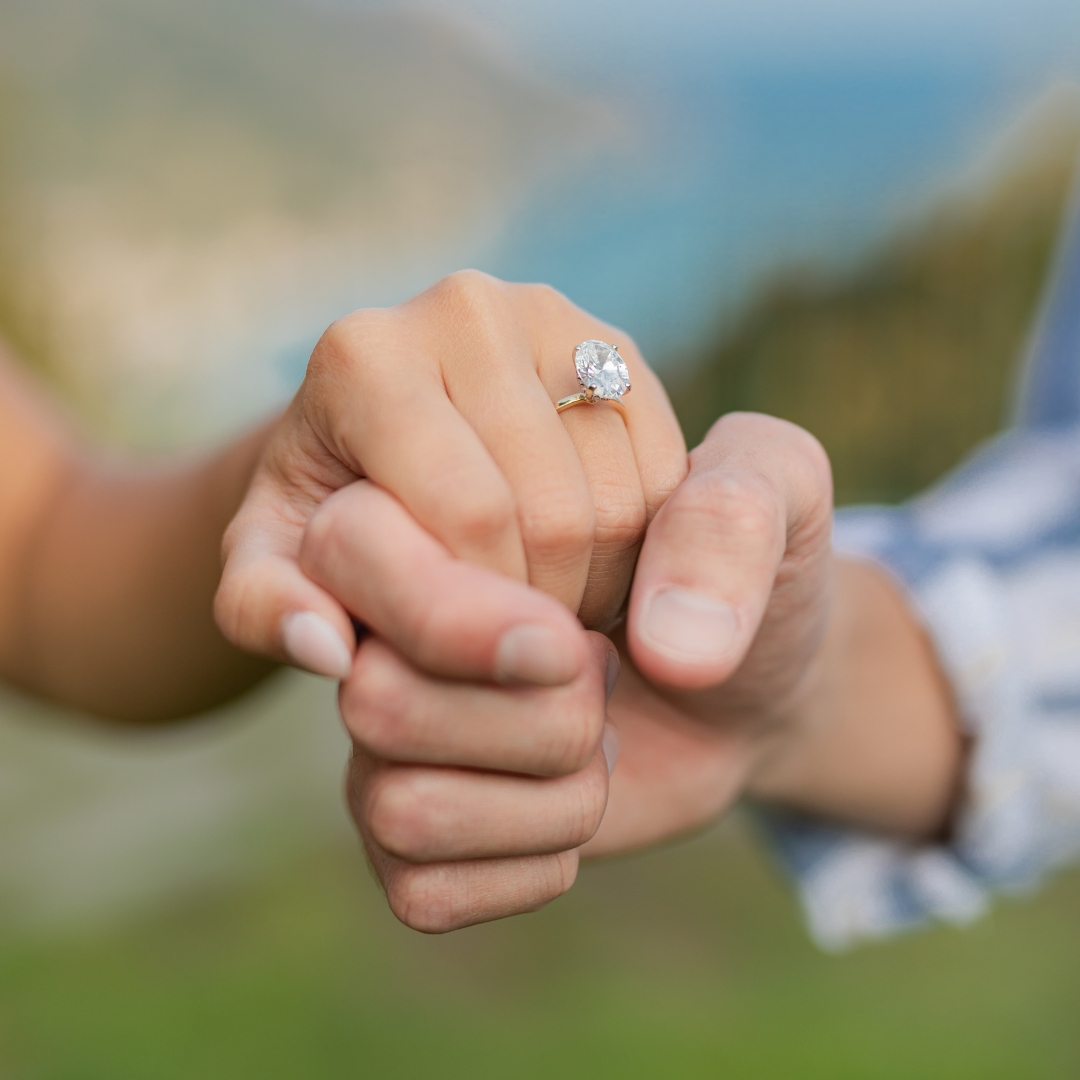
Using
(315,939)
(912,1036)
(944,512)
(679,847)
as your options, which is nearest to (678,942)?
(679,847)

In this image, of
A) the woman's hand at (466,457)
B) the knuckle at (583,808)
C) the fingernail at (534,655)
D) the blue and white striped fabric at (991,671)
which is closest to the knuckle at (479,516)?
the woman's hand at (466,457)

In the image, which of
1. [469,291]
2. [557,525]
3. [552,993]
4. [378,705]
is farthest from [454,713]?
[552,993]

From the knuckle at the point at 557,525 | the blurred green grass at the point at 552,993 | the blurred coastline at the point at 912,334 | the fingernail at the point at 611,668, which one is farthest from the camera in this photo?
the blurred coastline at the point at 912,334

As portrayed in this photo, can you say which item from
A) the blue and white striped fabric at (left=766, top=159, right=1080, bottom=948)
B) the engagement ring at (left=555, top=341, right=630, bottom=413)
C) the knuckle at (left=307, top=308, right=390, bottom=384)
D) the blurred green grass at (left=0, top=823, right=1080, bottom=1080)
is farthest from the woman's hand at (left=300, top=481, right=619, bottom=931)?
the blurred green grass at (left=0, top=823, right=1080, bottom=1080)

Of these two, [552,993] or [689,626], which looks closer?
[689,626]

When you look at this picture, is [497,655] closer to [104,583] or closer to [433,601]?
[433,601]

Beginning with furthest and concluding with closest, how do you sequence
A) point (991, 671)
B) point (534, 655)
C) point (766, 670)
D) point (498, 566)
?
point (991, 671) → point (766, 670) → point (498, 566) → point (534, 655)

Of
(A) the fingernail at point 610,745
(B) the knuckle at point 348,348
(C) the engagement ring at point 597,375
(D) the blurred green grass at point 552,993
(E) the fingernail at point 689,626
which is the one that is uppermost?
A: (C) the engagement ring at point 597,375

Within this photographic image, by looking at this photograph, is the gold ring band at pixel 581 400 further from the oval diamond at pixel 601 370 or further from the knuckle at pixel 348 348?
the knuckle at pixel 348 348
